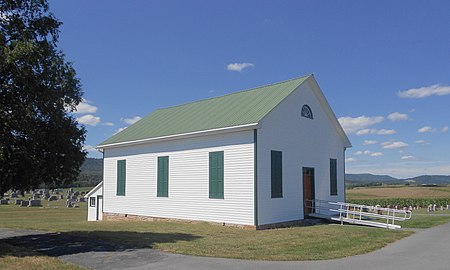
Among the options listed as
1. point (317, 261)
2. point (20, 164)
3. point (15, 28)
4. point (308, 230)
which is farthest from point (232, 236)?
point (15, 28)

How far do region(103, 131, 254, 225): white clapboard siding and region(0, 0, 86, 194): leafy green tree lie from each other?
7489 mm

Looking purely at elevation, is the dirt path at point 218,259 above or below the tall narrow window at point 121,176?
below

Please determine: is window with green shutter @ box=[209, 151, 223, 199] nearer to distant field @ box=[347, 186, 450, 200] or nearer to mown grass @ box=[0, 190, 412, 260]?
mown grass @ box=[0, 190, 412, 260]

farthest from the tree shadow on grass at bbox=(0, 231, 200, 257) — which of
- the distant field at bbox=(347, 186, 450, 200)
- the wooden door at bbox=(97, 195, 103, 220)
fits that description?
the distant field at bbox=(347, 186, 450, 200)

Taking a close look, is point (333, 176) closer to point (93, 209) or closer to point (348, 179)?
point (93, 209)

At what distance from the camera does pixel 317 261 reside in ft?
33.6

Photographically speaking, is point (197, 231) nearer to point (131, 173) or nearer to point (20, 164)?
point (20, 164)

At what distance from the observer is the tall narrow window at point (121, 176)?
2567cm

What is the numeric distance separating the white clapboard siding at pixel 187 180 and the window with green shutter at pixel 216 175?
0.84ft

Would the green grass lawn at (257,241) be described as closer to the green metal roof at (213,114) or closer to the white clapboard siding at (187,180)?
the white clapboard siding at (187,180)

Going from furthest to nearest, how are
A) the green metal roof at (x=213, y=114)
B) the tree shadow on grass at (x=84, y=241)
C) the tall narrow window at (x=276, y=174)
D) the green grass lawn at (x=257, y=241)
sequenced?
the green metal roof at (x=213, y=114) → the tall narrow window at (x=276, y=174) → the tree shadow on grass at (x=84, y=241) → the green grass lawn at (x=257, y=241)

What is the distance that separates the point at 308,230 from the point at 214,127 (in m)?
6.55

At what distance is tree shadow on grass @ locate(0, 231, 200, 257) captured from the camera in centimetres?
1247

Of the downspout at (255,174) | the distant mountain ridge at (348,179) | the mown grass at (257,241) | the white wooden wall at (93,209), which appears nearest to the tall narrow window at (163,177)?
the mown grass at (257,241)
